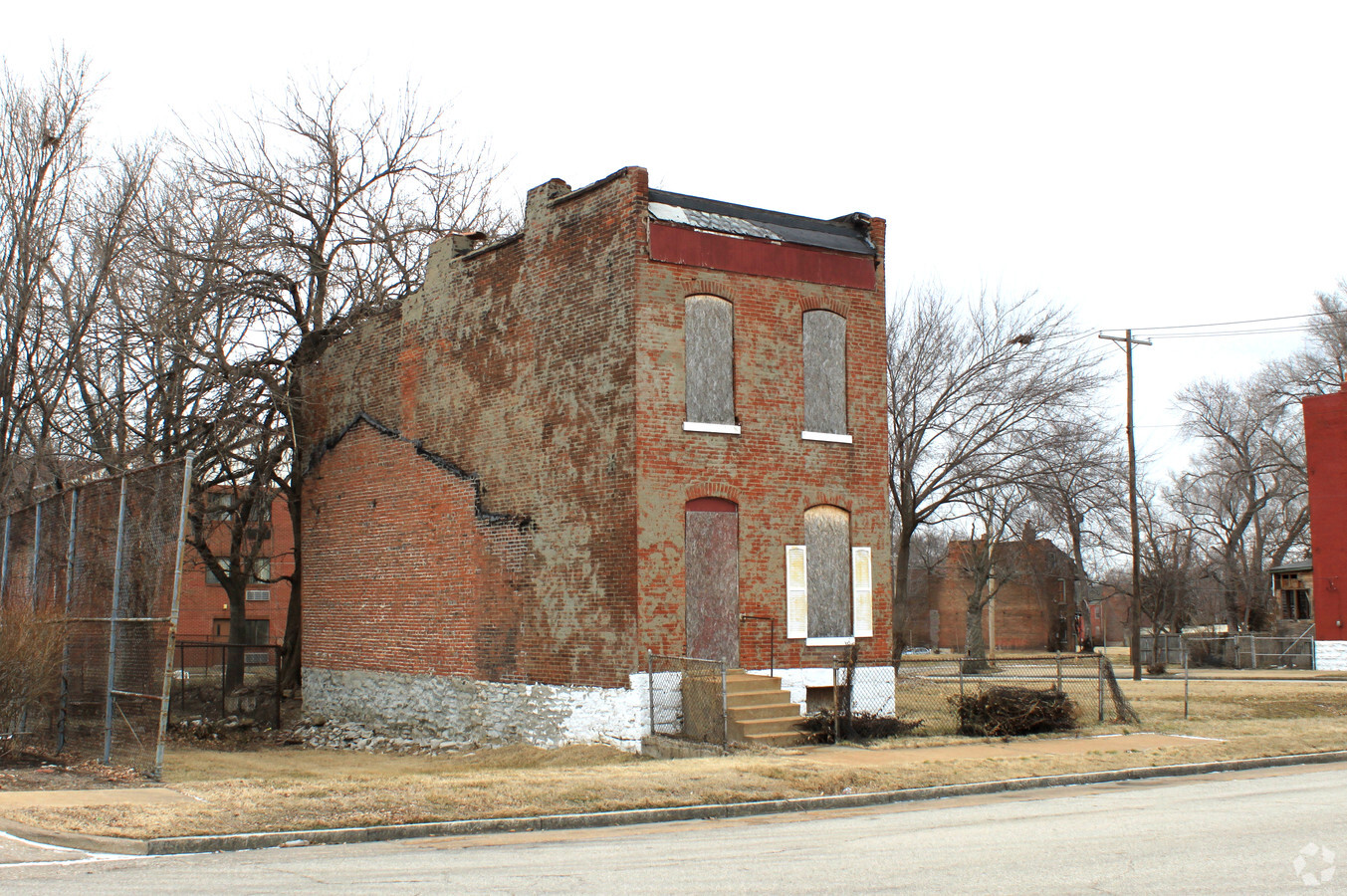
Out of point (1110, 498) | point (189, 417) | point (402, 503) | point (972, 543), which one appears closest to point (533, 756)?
point (402, 503)

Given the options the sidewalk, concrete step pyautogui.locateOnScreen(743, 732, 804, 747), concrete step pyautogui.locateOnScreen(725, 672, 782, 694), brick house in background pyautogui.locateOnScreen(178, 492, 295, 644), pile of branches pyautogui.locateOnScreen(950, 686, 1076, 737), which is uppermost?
brick house in background pyautogui.locateOnScreen(178, 492, 295, 644)

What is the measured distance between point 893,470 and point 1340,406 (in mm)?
17343

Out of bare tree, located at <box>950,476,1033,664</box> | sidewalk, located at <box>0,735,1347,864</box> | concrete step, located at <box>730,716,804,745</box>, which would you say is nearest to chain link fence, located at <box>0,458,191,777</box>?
sidewalk, located at <box>0,735,1347,864</box>

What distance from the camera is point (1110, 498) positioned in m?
37.0

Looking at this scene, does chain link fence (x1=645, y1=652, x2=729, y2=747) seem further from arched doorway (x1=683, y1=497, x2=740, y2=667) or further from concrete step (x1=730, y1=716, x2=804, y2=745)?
arched doorway (x1=683, y1=497, x2=740, y2=667)

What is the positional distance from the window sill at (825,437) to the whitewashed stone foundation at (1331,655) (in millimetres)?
28429

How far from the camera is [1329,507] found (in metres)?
41.7

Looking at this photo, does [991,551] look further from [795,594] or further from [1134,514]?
[795,594]

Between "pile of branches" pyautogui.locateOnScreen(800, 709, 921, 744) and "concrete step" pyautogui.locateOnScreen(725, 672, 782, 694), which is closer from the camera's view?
"pile of branches" pyautogui.locateOnScreen(800, 709, 921, 744)

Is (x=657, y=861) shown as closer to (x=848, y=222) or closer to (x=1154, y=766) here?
(x=1154, y=766)

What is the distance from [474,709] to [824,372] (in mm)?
8756

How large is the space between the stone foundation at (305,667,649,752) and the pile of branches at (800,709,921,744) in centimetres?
261

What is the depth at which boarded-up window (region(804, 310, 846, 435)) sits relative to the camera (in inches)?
831

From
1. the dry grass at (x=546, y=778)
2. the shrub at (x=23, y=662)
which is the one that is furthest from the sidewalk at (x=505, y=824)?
the shrub at (x=23, y=662)
